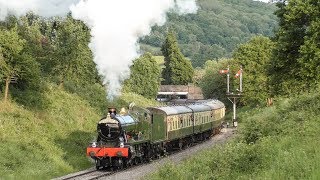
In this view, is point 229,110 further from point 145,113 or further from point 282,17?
point 145,113

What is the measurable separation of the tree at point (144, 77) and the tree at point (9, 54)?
49489 mm

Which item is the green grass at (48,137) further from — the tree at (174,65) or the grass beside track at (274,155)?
the tree at (174,65)

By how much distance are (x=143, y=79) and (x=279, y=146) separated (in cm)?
7352

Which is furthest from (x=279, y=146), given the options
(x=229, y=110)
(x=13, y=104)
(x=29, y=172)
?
(x=229, y=110)

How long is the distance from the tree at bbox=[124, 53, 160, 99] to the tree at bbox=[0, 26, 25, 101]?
49.5m

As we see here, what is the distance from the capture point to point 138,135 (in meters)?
30.0

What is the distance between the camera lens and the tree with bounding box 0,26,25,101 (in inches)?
1328

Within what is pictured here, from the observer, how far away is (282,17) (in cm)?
3684

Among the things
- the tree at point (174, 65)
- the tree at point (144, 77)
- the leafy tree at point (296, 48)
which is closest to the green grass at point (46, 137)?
the leafy tree at point (296, 48)

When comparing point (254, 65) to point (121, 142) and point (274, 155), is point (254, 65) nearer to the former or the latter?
point (121, 142)

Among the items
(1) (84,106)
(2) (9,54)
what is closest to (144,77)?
(1) (84,106)

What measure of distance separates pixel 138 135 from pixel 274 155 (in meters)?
15.6

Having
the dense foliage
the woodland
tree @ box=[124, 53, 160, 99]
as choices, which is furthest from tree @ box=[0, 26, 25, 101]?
tree @ box=[124, 53, 160, 99]

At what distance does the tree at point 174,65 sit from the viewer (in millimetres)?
120625
